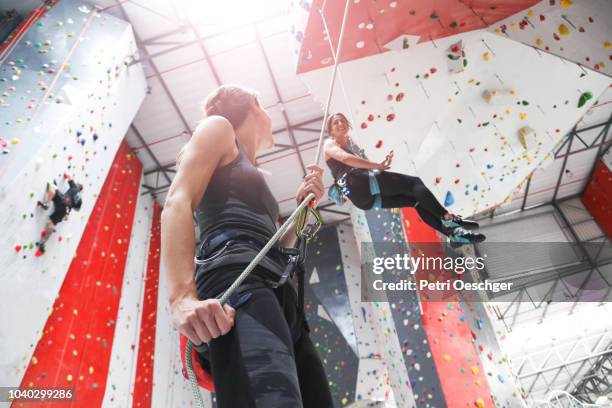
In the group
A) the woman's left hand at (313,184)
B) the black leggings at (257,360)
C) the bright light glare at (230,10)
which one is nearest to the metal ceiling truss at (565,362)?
the bright light glare at (230,10)

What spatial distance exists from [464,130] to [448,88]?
351 millimetres

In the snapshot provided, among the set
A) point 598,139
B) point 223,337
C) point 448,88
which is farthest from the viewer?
point 598,139

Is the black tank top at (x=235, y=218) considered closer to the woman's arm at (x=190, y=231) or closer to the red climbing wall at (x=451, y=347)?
the woman's arm at (x=190, y=231)

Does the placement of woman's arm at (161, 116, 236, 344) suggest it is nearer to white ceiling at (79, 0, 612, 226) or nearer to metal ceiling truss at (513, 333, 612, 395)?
white ceiling at (79, 0, 612, 226)

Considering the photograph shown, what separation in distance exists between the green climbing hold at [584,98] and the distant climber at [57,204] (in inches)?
158

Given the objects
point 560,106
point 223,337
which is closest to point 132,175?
point 560,106

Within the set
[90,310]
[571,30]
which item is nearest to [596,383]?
[571,30]

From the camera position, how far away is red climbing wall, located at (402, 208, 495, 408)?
316 cm

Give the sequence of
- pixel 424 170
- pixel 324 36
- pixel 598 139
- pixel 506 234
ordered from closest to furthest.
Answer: pixel 324 36 < pixel 424 170 < pixel 598 139 < pixel 506 234

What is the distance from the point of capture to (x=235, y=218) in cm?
90

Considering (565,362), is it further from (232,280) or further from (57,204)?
(232,280)

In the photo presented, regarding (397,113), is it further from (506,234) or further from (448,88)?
(506,234)

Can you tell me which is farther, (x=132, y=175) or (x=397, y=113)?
(x=132, y=175)

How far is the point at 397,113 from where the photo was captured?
2811mm
